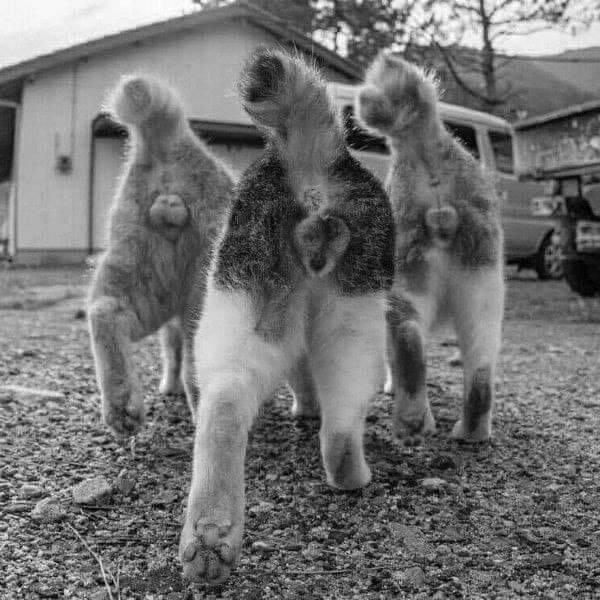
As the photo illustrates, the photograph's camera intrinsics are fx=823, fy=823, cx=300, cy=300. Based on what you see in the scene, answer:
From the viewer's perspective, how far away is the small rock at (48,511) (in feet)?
8.58

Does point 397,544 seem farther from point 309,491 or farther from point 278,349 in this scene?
point 278,349

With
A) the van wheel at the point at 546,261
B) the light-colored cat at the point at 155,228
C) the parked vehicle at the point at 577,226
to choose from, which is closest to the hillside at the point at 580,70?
the van wheel at the point at 546,261

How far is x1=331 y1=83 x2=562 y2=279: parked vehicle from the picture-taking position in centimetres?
1204

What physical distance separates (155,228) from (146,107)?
2.01 feet

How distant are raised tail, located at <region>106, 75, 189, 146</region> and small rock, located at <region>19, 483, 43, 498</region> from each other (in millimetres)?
1734

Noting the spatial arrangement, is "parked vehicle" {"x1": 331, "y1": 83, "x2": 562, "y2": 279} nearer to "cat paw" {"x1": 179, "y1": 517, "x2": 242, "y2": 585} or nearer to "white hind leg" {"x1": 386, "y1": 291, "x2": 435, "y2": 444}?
"white hind leg" {"x1": 386, "y1": 291, "x2": 435, "y2": 444}

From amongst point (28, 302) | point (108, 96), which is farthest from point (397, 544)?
point (28, 302)

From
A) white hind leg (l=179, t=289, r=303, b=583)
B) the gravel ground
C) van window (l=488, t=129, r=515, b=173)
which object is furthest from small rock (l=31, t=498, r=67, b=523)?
van window (l=488, t=129, r=515, b=173)

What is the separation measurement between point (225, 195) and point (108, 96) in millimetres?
793

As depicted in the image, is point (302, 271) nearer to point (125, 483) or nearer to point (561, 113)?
point (125, 483)

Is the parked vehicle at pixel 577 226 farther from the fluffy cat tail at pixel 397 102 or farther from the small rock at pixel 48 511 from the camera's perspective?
the small rock at pixel 48 511

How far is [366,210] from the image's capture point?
8.98 ft

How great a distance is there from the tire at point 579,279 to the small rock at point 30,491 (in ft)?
25.1

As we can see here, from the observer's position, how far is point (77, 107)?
57.4 ft
